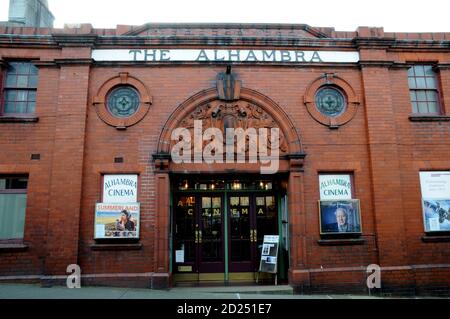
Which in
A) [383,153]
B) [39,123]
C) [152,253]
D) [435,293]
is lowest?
[435,293]

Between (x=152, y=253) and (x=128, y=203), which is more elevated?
(x=128, y=203)

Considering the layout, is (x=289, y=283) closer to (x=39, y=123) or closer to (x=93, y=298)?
(x=93, y=298)

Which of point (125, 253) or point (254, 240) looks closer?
point (125, 253)

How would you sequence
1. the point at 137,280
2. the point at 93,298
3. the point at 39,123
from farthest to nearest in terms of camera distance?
1. the point at 39,123
2. the point at 137,280
3. the point at 93,298

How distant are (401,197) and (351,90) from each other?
3156mm

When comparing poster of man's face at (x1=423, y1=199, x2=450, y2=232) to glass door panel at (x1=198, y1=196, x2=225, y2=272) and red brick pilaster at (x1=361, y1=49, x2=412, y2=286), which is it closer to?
red brick pilaster at (x1=361, y1=49, x2=412, y2=286)

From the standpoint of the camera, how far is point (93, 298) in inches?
303

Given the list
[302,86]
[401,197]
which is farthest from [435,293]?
[302,86]

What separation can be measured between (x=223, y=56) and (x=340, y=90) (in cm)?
338

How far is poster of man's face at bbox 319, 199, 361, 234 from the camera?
9523 millimetres

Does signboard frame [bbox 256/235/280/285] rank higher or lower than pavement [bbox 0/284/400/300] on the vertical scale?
higher

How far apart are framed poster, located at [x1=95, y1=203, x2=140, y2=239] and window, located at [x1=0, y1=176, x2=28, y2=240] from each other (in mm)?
1957

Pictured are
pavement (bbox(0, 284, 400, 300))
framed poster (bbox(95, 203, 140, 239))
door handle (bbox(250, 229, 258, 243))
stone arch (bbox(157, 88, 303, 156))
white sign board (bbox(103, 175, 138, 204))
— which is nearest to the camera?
pavement (bbox(0, 284, 400, 300))

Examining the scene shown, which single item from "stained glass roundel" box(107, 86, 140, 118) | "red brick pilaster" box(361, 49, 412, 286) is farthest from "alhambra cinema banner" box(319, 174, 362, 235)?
"stained glass roundel" box(107, 86, 140, 118)
